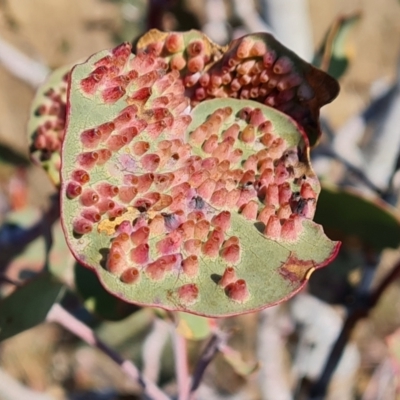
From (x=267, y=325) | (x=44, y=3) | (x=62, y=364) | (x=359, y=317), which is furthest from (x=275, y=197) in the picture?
(x=44, y=3)

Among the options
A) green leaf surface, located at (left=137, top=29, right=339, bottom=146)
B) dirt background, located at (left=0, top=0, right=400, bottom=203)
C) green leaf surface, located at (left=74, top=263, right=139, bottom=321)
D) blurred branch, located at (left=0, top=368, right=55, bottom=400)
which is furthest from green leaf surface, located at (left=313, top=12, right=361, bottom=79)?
dirt background, located at (left=0, top=0, right=400, bottom=203)

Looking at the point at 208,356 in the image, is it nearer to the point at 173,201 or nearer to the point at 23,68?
the point at 173,201

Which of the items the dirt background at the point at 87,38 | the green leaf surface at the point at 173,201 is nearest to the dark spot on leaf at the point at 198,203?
the green leaf surface at the point at 173,201

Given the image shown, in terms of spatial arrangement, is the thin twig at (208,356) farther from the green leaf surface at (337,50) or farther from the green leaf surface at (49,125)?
the green leaf surface at (337,50)

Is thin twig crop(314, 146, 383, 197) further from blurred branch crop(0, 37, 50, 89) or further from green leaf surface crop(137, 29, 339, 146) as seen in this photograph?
blurred branch crop(0, 37, 50, 89)

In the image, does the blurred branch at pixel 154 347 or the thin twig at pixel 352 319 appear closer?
the thin twig at pixel 352 319

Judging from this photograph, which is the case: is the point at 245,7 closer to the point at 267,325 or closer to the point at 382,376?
the point at 267,325

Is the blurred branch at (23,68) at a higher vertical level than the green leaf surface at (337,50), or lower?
lower
